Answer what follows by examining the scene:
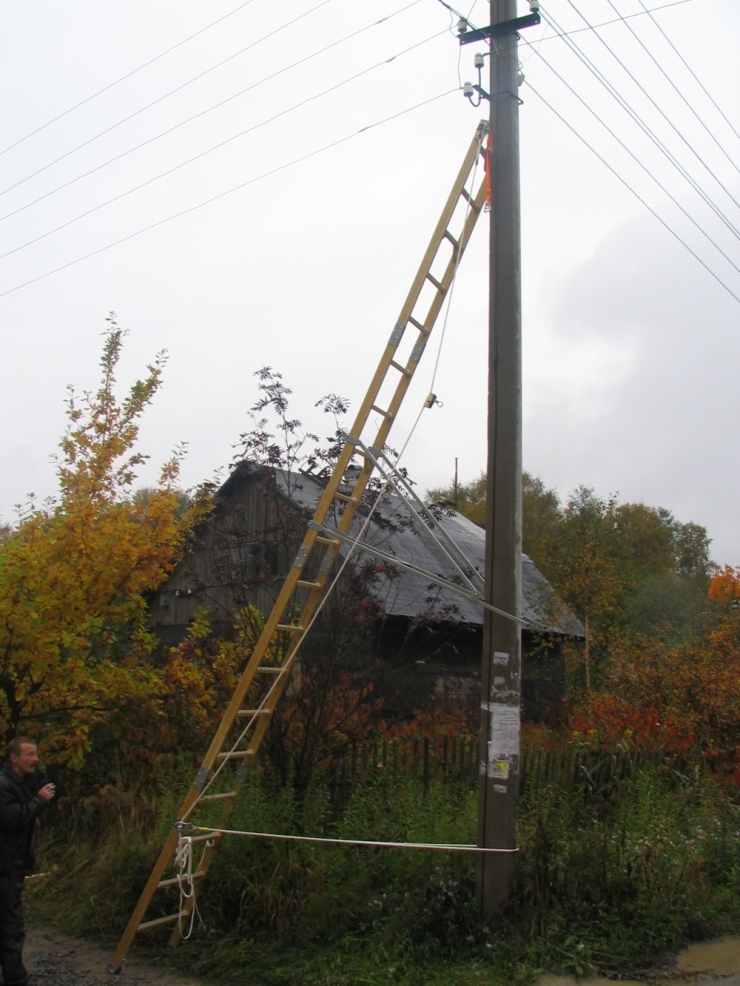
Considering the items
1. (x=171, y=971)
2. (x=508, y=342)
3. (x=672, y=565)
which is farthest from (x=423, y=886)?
(x=672, y=565)

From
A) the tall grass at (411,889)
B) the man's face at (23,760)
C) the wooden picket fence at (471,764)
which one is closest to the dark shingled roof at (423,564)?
the wooden picket fence at (471,764)

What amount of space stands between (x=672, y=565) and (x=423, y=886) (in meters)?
52.6

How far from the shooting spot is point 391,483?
679 cm

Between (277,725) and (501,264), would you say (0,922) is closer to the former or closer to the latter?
(277,725)

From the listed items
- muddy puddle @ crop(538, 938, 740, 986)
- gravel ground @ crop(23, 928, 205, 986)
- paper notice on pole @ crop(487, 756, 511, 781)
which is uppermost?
paper notice on pole @ crop(487, 756, 511, 781)

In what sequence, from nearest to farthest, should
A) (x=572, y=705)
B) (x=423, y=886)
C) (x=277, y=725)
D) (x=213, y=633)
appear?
(x=423, y=886) → (x=277, y=725) → (x=213, y=633) → (x=572, y=705)

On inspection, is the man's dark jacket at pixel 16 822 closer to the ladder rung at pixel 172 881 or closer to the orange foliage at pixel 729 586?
the ladder rung at pixel 172 881

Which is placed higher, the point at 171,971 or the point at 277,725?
the point at 277,725

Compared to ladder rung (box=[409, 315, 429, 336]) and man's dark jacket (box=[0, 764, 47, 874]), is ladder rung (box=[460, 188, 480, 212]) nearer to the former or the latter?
ladder rung (box=[409, 315, 429, 336])

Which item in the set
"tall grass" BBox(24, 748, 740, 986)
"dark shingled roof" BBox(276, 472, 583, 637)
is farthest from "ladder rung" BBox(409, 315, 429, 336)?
"tall grass" BBox(24, 748, 740, 986)

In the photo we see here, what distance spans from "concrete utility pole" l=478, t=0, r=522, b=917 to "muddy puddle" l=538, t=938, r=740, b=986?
684 millimetres

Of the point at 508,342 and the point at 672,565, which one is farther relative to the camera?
the point at 672,565

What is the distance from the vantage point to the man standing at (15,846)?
5520 millimetres

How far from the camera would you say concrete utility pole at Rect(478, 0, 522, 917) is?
6004mm
